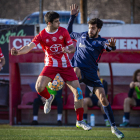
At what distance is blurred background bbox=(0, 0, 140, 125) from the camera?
8.45 m

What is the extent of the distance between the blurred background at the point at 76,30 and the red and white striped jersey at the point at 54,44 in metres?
2.92

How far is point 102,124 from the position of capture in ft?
29.3

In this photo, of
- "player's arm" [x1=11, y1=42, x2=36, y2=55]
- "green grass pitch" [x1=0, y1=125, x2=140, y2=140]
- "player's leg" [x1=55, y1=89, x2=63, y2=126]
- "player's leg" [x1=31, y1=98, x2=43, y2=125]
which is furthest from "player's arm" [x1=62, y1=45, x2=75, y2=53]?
"player's leg" [x1=31, y1=98, x2=43, y2=125]

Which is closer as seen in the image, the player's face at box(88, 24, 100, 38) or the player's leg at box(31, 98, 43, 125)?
the player's face at box(88, 24, 100, 38)

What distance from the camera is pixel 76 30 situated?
9.39 metres

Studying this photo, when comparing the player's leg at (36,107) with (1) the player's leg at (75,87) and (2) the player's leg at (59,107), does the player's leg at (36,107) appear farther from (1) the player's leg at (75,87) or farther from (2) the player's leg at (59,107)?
(1) the player's leg at (75,87)

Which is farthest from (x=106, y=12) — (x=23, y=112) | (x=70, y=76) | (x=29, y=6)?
(x=70, y=76)

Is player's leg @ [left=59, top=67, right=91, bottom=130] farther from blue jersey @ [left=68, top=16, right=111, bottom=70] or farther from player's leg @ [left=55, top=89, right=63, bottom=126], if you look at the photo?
player's leg @ [left=55, top=89, right=63, bottom=126]

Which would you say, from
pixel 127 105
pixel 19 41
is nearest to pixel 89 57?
pixel 127 105

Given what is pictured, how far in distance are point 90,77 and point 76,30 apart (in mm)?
4094

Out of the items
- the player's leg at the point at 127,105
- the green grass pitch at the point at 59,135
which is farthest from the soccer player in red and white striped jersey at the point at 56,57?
the player's leg at the point at 127,105

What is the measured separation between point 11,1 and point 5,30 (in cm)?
130

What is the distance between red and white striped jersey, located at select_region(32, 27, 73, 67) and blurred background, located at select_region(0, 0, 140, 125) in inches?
115

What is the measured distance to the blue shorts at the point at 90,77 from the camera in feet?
18.2
